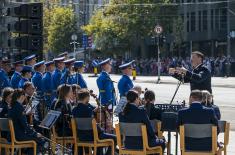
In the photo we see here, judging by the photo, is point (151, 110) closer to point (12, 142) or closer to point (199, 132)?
point (199, 132)

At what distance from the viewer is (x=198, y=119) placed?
10117mm

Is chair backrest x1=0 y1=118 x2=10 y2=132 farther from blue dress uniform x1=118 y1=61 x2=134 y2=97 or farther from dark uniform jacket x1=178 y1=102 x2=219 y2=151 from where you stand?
blue dress uniform x1=118 y1=61 x2=134 y2=97

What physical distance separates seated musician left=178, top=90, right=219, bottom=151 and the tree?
73.4 meters

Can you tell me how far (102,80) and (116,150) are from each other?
3.06 m

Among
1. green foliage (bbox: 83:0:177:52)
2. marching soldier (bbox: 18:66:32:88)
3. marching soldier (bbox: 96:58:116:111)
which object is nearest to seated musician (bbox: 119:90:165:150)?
marching soldier (bbox: 96:58:116:111)

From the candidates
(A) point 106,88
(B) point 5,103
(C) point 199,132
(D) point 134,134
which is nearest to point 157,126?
(D) point 134,134

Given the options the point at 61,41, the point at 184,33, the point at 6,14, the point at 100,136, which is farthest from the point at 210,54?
the point at 100,136

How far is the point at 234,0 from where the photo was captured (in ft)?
212

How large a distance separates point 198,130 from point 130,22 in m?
56.8

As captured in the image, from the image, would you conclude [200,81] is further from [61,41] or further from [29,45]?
[61,41]

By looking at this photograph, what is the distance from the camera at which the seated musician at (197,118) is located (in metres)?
10.1

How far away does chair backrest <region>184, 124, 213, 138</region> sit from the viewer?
33.1 feet

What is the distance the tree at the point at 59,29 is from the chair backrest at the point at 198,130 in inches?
2893

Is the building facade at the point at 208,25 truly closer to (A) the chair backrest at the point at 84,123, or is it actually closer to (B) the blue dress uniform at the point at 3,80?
(B) the blue dress uniform at the point at 3,80
